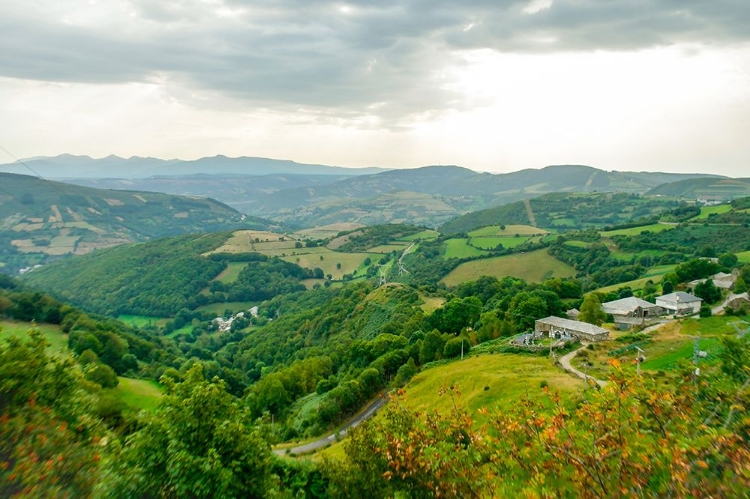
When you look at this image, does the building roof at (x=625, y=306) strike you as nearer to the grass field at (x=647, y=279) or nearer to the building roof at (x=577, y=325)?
the building roof at (x=577, y=325)

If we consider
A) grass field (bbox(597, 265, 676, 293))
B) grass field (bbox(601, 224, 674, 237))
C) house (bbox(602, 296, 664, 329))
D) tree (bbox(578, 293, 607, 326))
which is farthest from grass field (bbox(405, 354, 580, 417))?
grass field (bbox(601, 224, 674, 237))

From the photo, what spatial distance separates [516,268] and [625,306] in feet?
243

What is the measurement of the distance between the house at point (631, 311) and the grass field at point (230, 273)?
144726 mm

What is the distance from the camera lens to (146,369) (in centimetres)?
6769

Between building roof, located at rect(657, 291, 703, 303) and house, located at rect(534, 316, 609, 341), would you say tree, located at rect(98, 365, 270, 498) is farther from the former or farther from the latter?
building roof, located at rect(657, 291, 703, 303)

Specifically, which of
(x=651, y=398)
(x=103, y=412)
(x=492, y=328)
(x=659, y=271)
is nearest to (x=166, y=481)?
(x=651, y=398)

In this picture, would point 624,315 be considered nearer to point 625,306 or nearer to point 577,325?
point 625,306

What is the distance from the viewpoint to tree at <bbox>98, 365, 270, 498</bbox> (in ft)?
48.1

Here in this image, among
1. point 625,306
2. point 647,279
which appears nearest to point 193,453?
point 625,306

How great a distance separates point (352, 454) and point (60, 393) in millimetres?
11157

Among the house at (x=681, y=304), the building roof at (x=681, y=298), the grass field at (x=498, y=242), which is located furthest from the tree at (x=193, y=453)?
the grass field at (x=498, y=242)

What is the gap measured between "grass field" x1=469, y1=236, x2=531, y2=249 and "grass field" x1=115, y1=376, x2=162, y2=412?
146240 millimetres

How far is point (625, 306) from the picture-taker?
Answer: 68.1 meters

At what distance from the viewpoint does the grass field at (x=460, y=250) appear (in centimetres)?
17491
